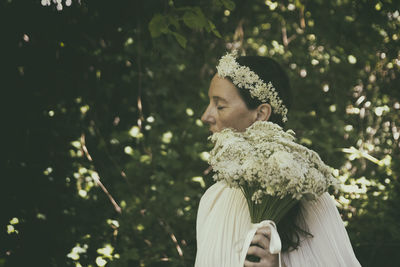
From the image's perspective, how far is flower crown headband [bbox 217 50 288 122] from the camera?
2.18 m

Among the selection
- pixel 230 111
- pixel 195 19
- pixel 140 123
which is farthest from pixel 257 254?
pixel 140 123

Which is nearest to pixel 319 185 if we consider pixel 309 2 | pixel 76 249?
pixel 76 249

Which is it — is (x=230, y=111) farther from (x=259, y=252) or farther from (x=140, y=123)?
(x=140, y=123)

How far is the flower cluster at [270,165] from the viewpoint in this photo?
5.14 feet

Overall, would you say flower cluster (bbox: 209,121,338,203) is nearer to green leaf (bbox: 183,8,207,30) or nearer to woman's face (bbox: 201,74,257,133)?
woman's face (bbox: 201,74,257,133)

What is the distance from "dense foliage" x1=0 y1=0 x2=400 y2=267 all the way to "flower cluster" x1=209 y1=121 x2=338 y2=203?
3.88 ft

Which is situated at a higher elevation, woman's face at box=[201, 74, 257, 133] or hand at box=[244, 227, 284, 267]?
woman's face at box=[201, 74, 257, 133]

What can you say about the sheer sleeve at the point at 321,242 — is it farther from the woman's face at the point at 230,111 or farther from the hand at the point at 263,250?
the woman's face at the point at 230,111

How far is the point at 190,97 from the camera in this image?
4789 mm

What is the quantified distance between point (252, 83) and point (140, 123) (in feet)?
6.06

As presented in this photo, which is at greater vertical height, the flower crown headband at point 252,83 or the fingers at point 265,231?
the flower crown headband at point 252,83

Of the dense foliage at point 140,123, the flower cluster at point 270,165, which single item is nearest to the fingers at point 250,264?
the flower cluster at point 270,165

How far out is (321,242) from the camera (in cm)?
188

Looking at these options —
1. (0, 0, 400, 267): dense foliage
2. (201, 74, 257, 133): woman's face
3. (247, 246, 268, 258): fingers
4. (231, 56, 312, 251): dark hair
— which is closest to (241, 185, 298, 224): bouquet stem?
(247, 246, 268, 258): fingers
